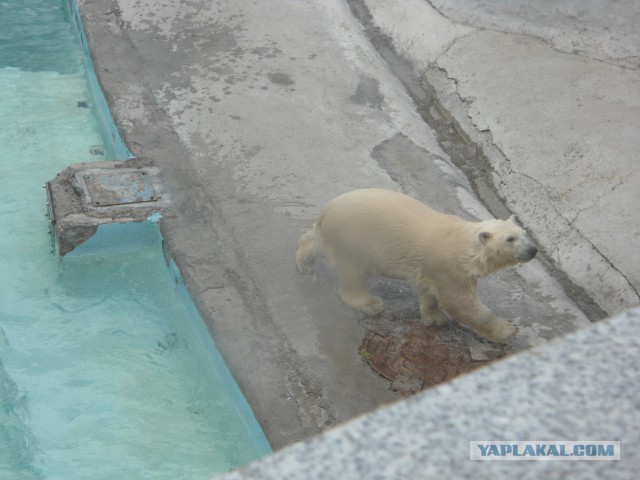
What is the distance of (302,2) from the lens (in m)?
7.79

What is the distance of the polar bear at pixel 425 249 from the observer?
4211 mm

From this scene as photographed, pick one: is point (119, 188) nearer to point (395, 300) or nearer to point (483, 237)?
point (395, 300)

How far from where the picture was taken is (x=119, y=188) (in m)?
5.50

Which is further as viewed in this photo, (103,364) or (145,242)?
(145,242)

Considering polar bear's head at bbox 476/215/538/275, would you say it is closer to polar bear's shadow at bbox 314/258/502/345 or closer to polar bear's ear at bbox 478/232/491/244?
polar bear's ear at bbox 478/232/491/244

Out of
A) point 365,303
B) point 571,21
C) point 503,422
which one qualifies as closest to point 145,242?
point 365,303

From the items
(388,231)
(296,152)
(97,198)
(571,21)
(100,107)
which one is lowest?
(100,107)

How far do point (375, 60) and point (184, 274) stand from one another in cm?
309

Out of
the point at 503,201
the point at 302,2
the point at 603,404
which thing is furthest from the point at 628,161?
the point at 603,404

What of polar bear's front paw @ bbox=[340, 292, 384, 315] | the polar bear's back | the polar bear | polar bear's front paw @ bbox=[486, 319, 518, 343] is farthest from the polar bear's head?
polar bear's front paw @ bbox=[340, 292, 384, 315]

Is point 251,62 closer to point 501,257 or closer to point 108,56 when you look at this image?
point 108,56

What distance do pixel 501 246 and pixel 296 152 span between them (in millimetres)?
2193

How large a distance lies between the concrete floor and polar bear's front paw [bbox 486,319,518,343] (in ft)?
0.25

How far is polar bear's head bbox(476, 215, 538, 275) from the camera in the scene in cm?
417
